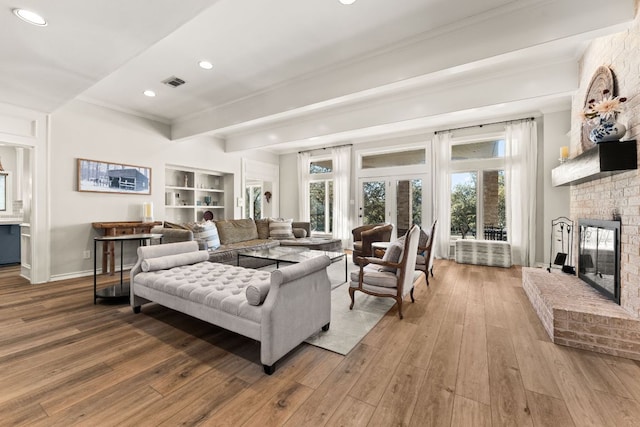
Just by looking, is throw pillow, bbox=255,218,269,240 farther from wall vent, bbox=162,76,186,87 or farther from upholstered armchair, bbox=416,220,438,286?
upholstered armchair, bbox=416,220,438,286

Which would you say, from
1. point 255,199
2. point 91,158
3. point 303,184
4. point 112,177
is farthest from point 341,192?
point 91,158

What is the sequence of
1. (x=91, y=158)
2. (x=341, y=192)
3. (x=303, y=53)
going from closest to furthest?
(x=303, y=53) < (x=91, y=158) < (x=341, y=192)

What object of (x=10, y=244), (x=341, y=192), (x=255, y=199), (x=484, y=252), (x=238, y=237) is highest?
(x=341, y=192)

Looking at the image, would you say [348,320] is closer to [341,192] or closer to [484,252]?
[484,252]

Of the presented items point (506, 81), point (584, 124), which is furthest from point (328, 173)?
point (584, 124)

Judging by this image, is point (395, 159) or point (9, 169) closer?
point (9, 169)

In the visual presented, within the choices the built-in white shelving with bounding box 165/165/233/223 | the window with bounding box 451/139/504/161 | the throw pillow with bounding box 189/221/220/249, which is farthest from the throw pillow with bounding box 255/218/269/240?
the window with bounding box 451/139/504/161

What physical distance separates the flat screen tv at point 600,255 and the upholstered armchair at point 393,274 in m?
1.65

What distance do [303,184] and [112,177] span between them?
442cm

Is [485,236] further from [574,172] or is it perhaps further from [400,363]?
[400,363]

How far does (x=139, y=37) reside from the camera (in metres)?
2.37

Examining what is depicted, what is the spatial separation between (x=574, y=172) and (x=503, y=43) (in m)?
1.57

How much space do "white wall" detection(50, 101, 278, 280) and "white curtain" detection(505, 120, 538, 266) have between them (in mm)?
6633

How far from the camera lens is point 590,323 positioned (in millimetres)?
2197
